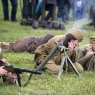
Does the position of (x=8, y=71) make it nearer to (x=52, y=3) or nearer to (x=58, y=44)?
(x=58, y=44)

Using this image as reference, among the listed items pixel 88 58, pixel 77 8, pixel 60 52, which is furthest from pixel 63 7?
pixel 60 52

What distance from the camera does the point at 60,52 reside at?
8719 mm

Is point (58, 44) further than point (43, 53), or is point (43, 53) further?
point (43, 53)

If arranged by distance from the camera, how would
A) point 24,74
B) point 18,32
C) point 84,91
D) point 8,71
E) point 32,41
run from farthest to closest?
point 18,32 → point 32,41 → point 24,74 → point 84,91 → point 8,71

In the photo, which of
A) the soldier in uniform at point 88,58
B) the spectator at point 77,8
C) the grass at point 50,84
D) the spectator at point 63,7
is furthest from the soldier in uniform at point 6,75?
the spectator at point 63,7

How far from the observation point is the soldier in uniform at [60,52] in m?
8.33

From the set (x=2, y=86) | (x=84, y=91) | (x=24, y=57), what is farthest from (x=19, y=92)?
(x=24, y=57)

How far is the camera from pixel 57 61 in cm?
887

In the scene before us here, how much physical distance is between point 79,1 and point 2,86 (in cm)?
1083

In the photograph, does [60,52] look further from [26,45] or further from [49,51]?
[26,45]

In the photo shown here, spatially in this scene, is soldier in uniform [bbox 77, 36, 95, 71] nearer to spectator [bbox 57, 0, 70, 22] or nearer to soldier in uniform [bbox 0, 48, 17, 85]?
soldier in uniform [bbox 0, 48, 17, 85]

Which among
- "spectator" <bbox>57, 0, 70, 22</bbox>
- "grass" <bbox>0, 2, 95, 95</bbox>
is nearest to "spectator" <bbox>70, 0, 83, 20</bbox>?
"spectator" <bbox>57, 0, 70, 22</bbox>

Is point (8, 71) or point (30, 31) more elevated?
point (8, 71)

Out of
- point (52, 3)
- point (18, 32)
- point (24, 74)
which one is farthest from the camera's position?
point (52, 3)
